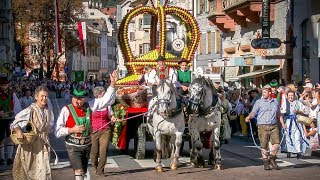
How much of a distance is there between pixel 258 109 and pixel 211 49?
3714 cm

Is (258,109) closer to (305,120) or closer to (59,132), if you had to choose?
(305,120)

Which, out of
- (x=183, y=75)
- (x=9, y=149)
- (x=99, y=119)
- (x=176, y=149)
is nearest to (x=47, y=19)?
(x=9, y=149)

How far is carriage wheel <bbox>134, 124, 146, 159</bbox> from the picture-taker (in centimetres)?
1762

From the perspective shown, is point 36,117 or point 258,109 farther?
point 258,109

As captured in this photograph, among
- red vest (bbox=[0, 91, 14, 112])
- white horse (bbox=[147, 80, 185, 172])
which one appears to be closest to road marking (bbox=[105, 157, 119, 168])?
white horse (bbox=[147, 80, 185, 172])

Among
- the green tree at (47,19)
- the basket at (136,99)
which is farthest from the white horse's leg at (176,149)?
the green tree at (47,19)

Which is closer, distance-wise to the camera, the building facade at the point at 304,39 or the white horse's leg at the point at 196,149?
Result: the white horse's leg at the point at 196,149

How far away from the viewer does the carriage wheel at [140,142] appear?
57.8 ft

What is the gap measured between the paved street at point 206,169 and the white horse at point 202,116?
354 millimetres

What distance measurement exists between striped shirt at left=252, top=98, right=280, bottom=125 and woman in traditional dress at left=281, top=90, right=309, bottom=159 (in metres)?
2.05

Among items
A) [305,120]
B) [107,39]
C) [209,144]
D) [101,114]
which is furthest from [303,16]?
[107,39]

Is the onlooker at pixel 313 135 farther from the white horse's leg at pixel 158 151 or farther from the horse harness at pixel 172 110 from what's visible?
the white horse's leg at pixel 158 151

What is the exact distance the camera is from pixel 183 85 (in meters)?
17.3

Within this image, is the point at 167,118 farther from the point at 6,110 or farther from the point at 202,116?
the point at 6,110
